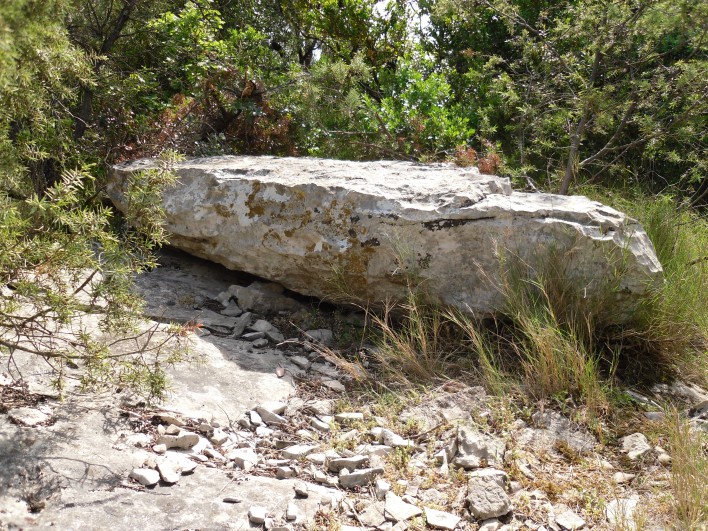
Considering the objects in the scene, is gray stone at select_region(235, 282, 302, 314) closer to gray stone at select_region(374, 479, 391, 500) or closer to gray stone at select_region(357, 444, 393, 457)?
gray stone at select_region(357, 444, 393, 457)

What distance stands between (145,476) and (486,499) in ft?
4.79

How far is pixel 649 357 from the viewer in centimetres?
439

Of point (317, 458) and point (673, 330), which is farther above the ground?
point (673, 330)

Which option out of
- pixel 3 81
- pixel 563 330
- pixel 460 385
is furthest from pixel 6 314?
pixel 563 330

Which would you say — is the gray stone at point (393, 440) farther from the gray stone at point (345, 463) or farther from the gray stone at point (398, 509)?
the gray stone at point (398, 509)

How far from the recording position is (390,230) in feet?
14.5

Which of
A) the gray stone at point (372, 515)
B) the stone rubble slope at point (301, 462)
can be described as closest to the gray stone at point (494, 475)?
the stone rubble slope at point (301, 462)

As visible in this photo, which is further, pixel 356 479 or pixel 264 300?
pixel 264 300

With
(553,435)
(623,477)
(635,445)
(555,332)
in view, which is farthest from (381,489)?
(555,332)

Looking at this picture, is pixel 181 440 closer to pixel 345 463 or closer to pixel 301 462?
pixel 301 462

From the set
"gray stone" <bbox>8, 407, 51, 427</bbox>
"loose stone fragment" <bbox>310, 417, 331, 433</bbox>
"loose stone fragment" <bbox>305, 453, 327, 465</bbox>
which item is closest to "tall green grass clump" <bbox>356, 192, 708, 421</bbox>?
"loose stone fragment" <bbox>310, 417, 331, 433</bbox>

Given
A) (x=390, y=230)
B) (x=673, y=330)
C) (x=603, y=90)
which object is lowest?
(x=673, y=330)

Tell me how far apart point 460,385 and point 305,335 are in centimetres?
112

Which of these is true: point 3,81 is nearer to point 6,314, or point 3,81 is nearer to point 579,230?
point 6,314
